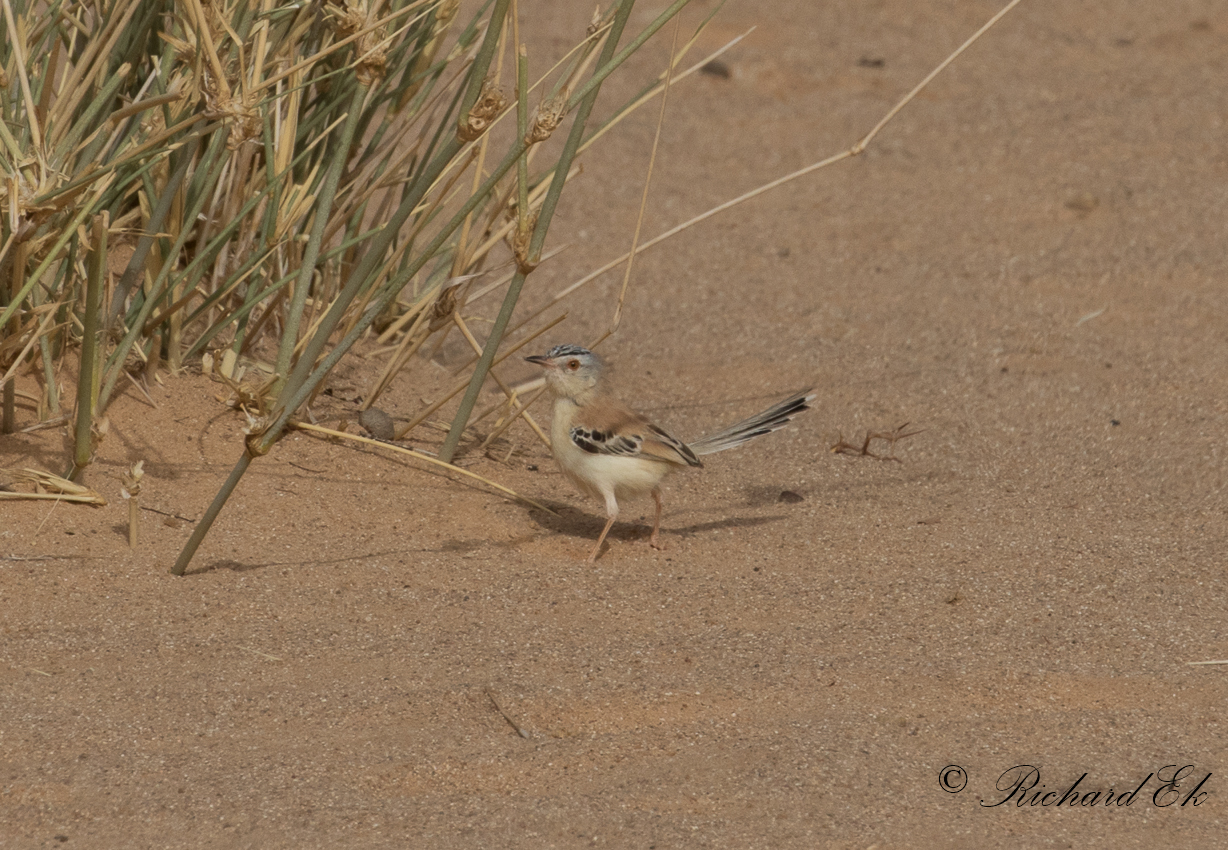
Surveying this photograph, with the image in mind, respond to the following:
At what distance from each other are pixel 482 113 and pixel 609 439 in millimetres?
1385

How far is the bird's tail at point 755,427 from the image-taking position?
4.56 m

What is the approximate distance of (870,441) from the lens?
5.27 metres

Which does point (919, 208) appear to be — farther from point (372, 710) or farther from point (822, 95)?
point (372, 710)

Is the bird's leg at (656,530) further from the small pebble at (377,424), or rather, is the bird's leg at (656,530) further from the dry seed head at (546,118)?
the dry seed head at (546,118)

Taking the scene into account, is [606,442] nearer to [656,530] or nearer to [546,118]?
[656,530]

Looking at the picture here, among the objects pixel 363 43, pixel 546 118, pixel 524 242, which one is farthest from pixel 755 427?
pixel 363 43

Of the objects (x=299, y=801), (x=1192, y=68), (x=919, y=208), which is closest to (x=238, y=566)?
(x=299, y=801)

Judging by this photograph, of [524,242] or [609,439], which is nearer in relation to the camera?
[524,242]

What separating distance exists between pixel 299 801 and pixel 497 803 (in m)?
0.42

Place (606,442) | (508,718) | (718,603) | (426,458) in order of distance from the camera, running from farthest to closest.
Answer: (606,442), (718,603), (426,458), (508,718)

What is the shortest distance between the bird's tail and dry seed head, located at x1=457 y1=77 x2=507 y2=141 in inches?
64.8

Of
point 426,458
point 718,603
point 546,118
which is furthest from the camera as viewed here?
point 718,603

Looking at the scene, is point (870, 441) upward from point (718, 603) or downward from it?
downward

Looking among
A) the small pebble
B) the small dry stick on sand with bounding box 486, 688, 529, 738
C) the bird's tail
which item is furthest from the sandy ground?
the bird's tail
